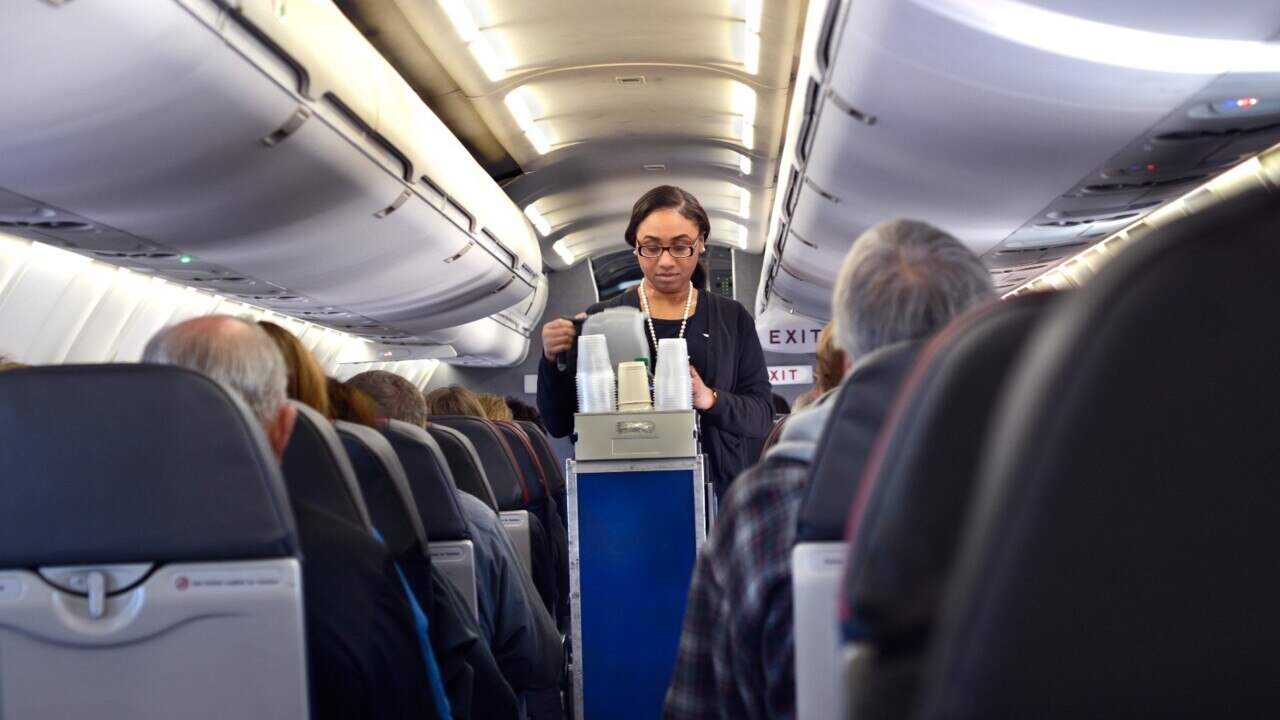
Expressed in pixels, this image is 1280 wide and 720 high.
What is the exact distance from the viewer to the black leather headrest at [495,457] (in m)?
5.29

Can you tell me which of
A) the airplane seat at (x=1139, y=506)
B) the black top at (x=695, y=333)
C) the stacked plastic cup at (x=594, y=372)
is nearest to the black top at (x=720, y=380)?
the black top at (x=695, y=333)

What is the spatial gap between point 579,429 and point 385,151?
3.73 m

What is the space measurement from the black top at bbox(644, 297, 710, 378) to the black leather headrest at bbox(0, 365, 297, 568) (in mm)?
2122

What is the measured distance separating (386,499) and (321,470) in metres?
0.41

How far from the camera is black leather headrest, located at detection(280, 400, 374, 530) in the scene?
2.16m

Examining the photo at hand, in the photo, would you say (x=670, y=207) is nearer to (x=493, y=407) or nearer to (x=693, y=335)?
(x=693, y=335)

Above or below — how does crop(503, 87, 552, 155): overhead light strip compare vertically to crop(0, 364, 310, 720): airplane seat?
above

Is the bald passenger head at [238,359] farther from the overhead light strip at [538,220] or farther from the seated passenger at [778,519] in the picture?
the overhead light strip at [538,220]

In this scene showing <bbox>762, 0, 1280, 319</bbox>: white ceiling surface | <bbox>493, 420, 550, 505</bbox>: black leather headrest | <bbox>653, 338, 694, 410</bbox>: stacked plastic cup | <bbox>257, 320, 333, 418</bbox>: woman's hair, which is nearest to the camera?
<bbox>257, 320, 333, 418</bbox>: woman's hair

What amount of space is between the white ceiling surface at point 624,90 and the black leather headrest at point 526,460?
3293 mm

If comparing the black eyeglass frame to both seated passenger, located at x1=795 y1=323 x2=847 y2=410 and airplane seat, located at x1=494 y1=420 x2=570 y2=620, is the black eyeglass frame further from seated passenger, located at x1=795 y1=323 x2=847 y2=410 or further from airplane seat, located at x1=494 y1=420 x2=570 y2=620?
airplane seat, located at x1=494 y1=420 x2=570 y2=620

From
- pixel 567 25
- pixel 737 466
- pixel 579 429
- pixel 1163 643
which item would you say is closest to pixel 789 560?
pixel 1163 643

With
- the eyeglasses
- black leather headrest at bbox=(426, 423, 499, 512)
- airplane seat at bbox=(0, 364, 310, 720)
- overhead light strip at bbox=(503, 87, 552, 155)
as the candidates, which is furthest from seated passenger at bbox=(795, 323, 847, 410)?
overhead light strip at bbox=(503, 87, 552, 155)

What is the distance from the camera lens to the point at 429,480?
10.7ft
